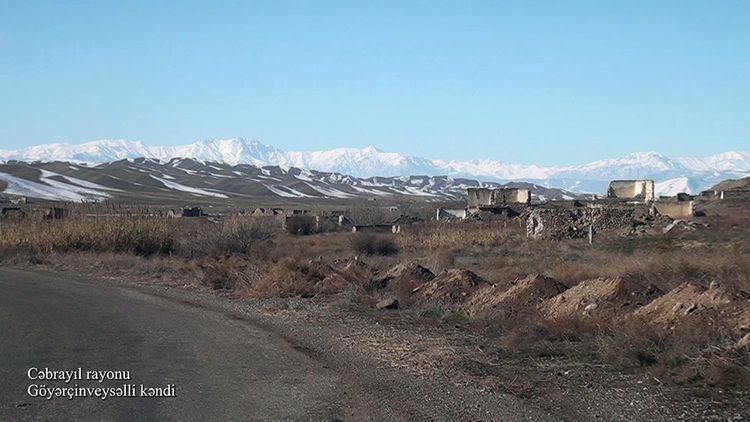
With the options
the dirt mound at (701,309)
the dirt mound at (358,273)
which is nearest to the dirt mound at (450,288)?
the dirt mound at (358,273)

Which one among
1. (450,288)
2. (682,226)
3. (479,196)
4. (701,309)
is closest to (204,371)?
(701,309)

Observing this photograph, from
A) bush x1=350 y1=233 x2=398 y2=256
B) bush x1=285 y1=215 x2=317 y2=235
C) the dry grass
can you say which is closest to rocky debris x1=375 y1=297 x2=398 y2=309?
the dry grass

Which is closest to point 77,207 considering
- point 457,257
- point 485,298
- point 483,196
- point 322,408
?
point 457,257

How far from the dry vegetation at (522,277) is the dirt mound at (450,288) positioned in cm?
5

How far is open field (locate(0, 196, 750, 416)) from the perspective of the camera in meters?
11.2

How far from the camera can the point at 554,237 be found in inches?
1826

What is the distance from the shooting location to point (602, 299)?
15.4 m

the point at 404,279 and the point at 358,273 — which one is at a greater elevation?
the point at 404,279

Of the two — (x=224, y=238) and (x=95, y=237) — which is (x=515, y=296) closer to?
(x=224, y=238)

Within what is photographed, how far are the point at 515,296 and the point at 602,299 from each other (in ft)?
7.45

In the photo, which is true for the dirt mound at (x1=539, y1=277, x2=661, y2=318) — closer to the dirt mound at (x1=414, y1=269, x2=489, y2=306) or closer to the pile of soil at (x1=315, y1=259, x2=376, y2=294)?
the dirt mound at (x1=414, y1=269, x2=489, y2=306)

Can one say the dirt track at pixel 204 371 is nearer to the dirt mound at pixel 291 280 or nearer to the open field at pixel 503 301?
the open field at pixel 503 301

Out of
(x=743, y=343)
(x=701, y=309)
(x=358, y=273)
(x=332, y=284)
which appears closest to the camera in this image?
(x=743, y=343)

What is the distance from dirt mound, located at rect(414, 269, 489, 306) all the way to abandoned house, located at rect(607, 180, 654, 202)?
183ft
